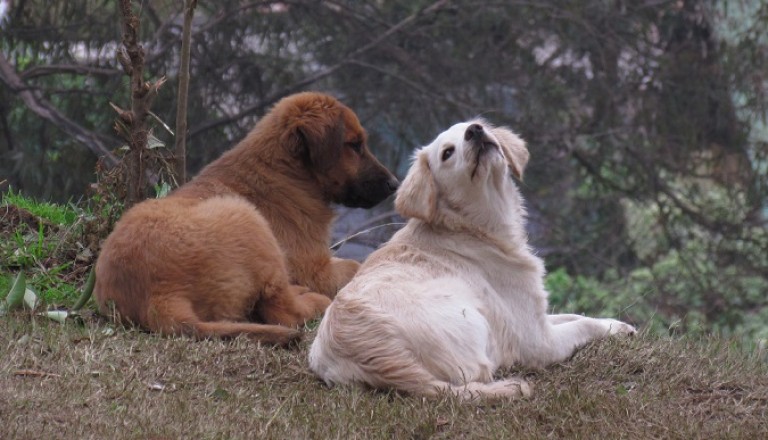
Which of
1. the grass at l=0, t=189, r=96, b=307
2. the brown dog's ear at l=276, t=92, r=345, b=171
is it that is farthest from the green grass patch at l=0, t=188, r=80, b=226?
the brown dog's ear at l=276, t=92, r=345, b=171

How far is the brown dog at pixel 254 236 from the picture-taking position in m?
5.87

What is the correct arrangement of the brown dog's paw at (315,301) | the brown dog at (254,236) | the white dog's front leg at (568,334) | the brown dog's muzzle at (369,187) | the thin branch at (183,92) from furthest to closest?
1. the thin branch at (183,92)
2. the brown dog's muzzle at (369,187)
3. the brown dog's paw at (315,301)
4. the brown dog at (254,236)
5. the white dog's front leg at (568,334)

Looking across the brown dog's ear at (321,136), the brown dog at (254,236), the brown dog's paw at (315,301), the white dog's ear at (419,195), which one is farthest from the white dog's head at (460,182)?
the brown dog's ear at (321,136)

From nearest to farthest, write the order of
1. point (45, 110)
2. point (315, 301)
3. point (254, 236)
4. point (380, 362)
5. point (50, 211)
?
point (380, 362) < point (254, 236) < point (315, 301) < point (50, 211) < point (45, 110)

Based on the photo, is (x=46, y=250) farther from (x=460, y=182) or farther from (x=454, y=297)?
(x=454, y=297)

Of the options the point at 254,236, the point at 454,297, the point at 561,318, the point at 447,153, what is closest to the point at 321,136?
the point at 254,236

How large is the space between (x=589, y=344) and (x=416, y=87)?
7.02 meters

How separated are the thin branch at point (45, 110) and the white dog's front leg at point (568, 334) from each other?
6.89 metres

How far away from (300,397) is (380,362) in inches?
15.3

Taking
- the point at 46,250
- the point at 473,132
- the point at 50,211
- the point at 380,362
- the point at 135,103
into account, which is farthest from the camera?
the point at 50,211

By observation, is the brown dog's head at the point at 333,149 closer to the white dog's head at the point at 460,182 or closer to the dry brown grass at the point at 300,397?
the white dog's head at the point at 460,182

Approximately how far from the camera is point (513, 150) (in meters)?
5.95

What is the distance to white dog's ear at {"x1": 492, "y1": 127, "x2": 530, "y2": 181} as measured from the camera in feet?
19.4

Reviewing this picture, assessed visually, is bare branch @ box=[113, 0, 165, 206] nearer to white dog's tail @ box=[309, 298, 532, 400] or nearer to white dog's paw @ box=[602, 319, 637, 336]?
white dog's tail @ box=[309, 298, 532, 400]
